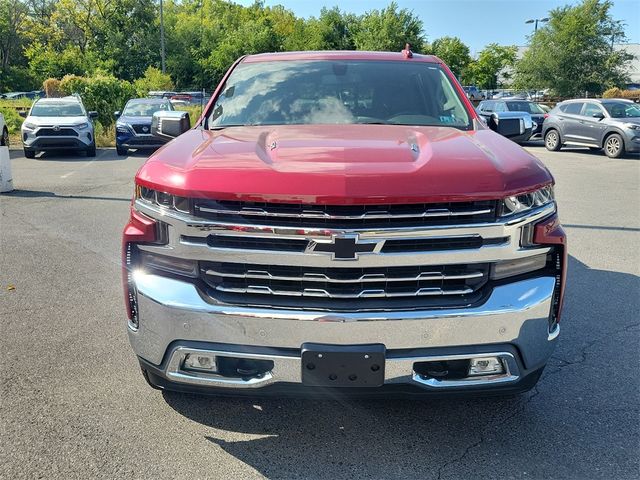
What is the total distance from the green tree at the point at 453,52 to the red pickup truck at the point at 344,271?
2176 inches

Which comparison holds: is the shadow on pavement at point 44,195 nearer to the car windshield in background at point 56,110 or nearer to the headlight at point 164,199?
the car windshield in background at point 56,110

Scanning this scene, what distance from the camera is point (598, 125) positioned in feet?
56.3

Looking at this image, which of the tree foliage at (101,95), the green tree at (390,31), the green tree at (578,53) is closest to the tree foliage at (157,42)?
the green tree at (390,31)

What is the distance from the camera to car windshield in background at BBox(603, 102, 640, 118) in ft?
55.4

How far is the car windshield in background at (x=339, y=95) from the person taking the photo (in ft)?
12.5

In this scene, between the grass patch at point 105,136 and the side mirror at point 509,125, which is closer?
the side mirror at point 509,125

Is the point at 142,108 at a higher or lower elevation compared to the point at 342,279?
lower

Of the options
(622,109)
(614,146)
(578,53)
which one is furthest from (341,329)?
(578,53)

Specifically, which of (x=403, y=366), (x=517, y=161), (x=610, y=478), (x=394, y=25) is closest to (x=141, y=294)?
(x=403, y=366)

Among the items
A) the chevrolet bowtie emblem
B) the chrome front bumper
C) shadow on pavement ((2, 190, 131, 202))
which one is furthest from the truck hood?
shadow on pavement ((2, 190, 131, 202))

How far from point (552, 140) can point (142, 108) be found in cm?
1276

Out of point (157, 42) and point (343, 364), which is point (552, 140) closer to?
point (343, 364)

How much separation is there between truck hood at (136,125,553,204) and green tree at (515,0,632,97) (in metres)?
38.7

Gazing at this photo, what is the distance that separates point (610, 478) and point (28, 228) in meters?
7.21
